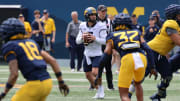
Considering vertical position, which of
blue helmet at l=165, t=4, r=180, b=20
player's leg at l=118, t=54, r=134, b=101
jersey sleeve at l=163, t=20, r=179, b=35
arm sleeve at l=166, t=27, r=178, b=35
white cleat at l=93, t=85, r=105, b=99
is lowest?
white cleat at l=93, t=85, r=105, b=99

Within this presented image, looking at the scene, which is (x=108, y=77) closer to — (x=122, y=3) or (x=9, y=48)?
(x=9, y=48)

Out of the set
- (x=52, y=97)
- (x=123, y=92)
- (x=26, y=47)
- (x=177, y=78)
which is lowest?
(x=177, y=78)

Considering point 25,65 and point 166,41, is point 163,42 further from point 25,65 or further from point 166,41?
point 25,65

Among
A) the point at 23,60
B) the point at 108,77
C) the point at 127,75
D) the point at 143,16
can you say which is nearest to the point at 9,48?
the point at 23,60

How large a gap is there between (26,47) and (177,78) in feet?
34.4

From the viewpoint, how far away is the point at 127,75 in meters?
7.35

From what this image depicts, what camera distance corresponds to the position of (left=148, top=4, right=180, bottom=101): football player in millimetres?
8445

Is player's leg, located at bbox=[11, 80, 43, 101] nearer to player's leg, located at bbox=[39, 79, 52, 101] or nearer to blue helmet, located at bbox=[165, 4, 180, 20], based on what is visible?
player's leg, located at bbox=[39, 79, 52, 101]

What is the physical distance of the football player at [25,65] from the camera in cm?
581

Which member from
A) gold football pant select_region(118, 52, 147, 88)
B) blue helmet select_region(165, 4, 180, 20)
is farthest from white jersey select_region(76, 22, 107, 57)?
gold football pant select_region(118, 52, 147, 88)

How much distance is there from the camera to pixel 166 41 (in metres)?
8.80

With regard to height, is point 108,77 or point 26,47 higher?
point 26,47

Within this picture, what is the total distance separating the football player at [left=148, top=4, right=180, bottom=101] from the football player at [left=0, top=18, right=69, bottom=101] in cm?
309

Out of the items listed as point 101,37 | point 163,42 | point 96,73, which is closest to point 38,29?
point 101,37
